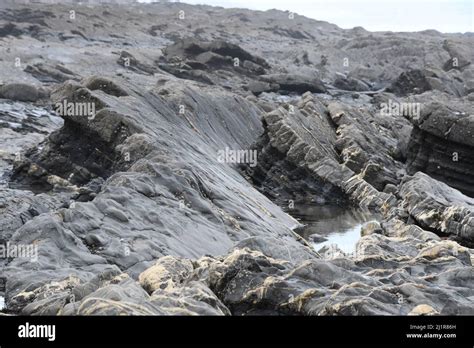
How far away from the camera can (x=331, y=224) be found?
29922 mm

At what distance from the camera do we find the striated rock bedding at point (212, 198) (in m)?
12.1

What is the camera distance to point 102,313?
9.30m

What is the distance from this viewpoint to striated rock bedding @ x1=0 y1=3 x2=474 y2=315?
1209 cm

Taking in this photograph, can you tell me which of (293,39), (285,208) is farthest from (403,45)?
(285,208)

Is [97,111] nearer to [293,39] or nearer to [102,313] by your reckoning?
[102,313]

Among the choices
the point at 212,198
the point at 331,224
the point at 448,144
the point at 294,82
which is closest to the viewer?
the point at 212,198

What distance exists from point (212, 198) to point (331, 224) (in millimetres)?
8830
